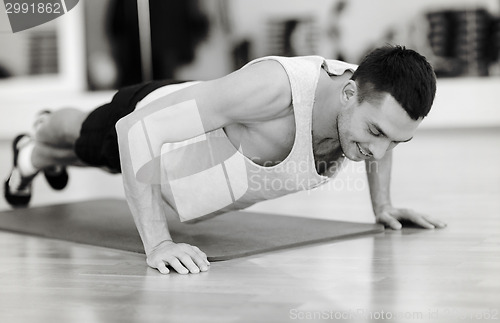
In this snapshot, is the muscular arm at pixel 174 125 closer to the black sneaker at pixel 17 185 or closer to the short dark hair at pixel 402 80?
the short dark hair at pixel 402 80

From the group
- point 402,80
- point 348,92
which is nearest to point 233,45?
point 348,92

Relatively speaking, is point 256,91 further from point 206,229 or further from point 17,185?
point 17,185

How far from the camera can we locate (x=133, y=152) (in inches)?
56.7

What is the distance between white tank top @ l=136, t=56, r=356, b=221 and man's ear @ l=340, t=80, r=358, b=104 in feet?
0.21

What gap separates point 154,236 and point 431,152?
2743mm

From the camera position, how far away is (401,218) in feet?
6.13

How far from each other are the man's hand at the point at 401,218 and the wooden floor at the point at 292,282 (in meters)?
0.03

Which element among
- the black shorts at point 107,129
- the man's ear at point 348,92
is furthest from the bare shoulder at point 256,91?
the black shorts at point 107,129

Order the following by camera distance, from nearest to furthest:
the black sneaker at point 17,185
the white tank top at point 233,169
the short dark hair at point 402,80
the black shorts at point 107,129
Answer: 1. the short dark hair at point 402,80
2. the white tank top at point 233,169
3. the black shorts at point 107,129
4. the black sneaker at point 17,185

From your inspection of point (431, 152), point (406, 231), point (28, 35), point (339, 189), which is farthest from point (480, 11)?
point (406, 231)

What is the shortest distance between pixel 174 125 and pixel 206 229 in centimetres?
47

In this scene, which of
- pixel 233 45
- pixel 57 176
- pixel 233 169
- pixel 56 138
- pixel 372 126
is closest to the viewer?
pixel 372 126

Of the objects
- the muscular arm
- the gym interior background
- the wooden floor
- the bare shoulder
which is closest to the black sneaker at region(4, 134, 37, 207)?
the wooden floor

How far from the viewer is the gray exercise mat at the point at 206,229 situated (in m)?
1.64
